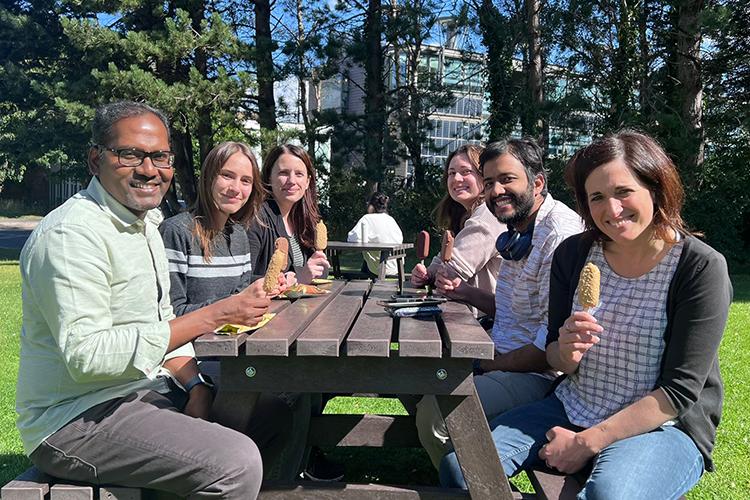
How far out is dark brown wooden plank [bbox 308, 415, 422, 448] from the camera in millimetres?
3480

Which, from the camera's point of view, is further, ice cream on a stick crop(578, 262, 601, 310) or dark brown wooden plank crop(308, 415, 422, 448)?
dark brown wooden plank crop(308, 415, 422, 448)

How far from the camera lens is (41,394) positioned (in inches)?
83.4

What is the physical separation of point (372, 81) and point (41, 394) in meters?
15.9

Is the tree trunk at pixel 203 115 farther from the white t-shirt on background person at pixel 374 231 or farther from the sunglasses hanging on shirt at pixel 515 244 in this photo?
the sunglasses hanging on shirt at pixel 515 244

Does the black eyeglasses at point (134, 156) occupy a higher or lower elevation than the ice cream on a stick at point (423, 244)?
higher

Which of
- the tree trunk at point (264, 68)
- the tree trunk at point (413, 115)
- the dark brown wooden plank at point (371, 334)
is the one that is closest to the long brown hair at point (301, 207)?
the dark brown wooden plank at point (371, 334)

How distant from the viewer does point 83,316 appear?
1997 millimetres

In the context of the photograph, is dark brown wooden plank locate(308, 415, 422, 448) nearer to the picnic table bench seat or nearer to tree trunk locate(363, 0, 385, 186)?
the picnic table bench seat

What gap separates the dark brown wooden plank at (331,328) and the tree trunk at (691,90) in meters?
13.9

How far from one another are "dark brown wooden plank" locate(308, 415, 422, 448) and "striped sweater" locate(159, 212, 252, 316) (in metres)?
0.87

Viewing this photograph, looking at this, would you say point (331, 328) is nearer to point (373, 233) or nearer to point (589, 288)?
point (589, 288)

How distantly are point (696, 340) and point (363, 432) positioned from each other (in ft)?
6.10

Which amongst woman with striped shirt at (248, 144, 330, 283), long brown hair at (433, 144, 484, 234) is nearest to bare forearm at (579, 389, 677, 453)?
long brown hair at (433, 144, 484, 234)

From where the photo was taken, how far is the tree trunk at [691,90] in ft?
48.4
